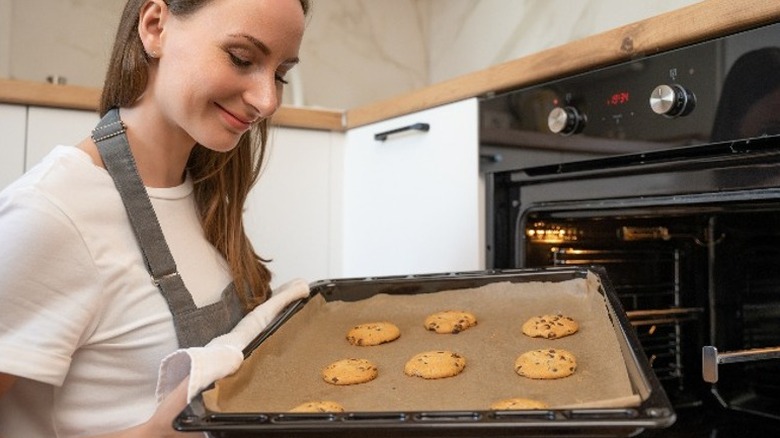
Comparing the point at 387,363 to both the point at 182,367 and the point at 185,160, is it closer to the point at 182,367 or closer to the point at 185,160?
the point at 182,367

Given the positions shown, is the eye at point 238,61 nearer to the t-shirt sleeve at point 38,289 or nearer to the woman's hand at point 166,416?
the t-shirt sleeve at point 38,289

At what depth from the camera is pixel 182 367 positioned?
2.37 feet

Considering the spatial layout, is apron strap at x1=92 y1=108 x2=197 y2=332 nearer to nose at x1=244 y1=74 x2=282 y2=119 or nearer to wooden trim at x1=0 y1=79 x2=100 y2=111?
nose at x1=244 y1=74 x2=282 y2=119

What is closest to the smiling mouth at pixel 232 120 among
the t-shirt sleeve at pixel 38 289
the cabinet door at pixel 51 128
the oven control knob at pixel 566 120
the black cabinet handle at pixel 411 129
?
the t-shirt sleeve at pixel 38 289

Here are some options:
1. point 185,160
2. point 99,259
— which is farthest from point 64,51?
point 99,259

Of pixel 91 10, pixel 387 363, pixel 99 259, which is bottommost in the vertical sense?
pixel 387 363

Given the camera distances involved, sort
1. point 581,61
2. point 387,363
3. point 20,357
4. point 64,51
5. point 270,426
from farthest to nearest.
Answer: point 64,51 < point 581,61 < point 387,363 < point 20,357 < point 270,426

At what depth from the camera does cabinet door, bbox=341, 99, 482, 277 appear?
4.77ft

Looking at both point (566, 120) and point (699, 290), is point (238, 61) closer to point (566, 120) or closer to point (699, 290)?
point (566, 120)

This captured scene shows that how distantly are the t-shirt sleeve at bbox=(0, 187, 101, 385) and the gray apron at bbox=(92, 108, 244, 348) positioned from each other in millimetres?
101

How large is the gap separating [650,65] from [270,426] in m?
0.85

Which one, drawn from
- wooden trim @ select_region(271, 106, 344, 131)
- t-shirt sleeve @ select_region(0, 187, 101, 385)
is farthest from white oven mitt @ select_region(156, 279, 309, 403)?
wooden trim @ select_region(271, 106, 344, 131)

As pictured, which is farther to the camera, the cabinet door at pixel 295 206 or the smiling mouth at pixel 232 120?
the cabinet door at pixel 295 206

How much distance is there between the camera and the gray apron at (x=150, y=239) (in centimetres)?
86
